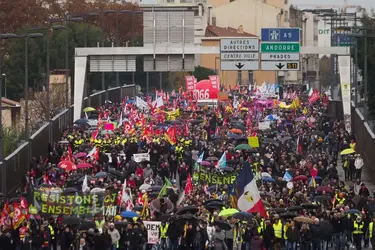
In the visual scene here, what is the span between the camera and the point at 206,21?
16150 cm

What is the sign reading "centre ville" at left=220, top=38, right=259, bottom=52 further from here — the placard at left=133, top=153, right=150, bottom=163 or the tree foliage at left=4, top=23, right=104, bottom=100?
the tree foliage at left=4, top=23, right=104, bottom=100

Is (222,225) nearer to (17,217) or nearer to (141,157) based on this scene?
(17,217)

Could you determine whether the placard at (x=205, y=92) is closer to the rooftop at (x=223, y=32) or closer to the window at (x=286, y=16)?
the rooftop at (x=223, y=32)

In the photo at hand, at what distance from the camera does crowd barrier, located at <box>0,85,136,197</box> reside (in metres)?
45.6

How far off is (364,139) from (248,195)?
24.4m

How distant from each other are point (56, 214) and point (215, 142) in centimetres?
2145

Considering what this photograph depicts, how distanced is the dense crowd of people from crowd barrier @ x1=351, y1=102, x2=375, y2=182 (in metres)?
0.75

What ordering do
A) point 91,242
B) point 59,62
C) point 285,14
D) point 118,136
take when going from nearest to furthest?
point 91,242 → point 118,136 → point 59,62 → point 285,14

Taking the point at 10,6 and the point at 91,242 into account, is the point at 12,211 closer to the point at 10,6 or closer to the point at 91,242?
the point at 91,242

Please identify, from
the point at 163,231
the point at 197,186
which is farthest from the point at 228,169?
the point at 163,231

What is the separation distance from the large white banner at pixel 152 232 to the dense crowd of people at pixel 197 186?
0.04 metres

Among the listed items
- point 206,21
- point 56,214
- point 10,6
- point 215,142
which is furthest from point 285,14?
point 56,214

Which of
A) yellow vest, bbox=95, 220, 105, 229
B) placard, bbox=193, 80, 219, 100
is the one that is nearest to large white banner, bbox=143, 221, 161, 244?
yellow vest, bbox=95, 220, 105, 229

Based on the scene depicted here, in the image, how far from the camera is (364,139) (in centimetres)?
Answer: 5978
